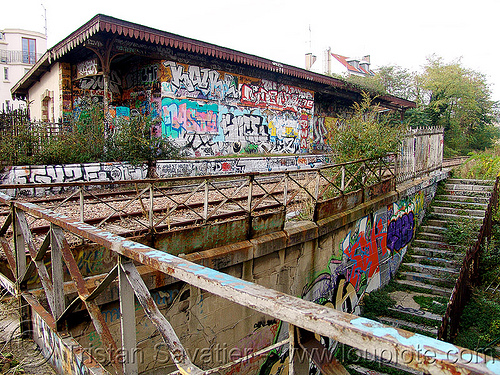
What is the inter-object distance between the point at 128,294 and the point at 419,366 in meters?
1.48

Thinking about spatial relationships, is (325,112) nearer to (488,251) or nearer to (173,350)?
(488,251)

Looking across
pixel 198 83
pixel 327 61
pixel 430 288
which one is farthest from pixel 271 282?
pixel 327 61

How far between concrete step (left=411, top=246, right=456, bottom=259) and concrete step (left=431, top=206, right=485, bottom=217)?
7.60 feet

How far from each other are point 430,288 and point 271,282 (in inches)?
247

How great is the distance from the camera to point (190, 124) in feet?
46.4

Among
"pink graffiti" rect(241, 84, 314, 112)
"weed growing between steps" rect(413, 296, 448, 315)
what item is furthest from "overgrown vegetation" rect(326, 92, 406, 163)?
"pink graffiti" rect(241, 84, 314, 112)

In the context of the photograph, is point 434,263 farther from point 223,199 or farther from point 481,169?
point 223,199

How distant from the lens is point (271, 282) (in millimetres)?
6562

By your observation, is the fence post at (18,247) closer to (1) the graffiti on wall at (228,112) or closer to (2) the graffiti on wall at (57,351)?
(2) the graffiti on wall at (57,351)

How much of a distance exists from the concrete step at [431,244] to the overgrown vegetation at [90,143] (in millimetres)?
9163

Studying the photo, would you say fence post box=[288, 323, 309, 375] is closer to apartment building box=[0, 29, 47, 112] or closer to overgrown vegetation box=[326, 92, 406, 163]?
overgrown vegetation box=[326, 92, 406, 163]

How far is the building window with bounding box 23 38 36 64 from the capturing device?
42688 mm

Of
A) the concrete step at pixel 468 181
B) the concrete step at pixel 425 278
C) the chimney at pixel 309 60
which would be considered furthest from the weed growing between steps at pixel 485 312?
the chimney at pixel 309 60

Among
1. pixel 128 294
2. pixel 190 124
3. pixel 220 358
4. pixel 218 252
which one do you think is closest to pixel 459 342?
pixel 220 358
